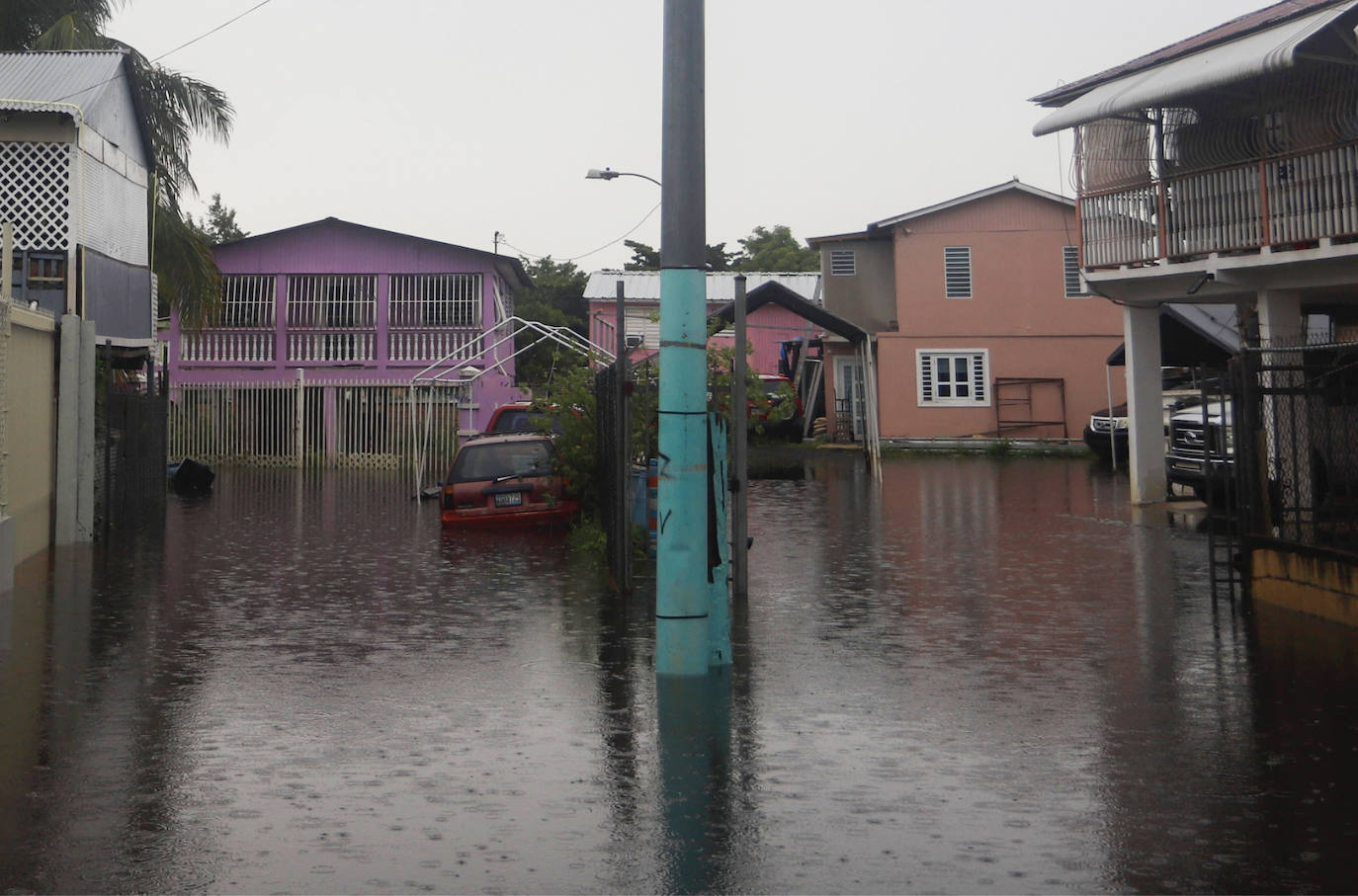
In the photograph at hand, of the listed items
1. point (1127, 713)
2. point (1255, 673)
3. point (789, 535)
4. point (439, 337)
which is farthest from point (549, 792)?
point (439, 337)

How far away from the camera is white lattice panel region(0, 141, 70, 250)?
1928 cm

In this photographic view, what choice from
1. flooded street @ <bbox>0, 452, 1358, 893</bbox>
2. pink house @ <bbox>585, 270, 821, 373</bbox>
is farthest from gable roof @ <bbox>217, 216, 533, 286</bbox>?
flooded street @ <bbox>0, 452, 1358, 893</bbox>

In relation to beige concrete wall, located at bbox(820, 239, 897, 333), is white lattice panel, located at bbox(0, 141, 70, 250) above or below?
below

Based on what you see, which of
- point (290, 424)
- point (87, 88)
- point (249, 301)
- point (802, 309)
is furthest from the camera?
point (249, 301)

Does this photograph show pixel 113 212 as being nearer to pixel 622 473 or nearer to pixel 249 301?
pixel 622 473

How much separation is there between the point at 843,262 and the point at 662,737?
3662 cm

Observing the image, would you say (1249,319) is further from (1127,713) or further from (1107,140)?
(1127,713)

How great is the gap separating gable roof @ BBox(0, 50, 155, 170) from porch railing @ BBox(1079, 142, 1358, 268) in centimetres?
1374

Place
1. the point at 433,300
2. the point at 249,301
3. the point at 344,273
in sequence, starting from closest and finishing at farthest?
the point at 433,300, the point at 344,273, the point at 249,301

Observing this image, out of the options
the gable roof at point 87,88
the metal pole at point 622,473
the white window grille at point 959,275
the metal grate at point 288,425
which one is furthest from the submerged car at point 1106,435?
the metal pole at point 622,473

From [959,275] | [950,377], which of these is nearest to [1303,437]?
[950,377]

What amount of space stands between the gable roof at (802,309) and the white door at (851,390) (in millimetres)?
3104

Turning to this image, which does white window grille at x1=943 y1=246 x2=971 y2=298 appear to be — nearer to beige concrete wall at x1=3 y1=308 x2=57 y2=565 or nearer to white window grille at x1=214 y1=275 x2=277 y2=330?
white window grille at x1=214 y1=275 x2=277 y2=330

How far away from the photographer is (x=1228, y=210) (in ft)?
61.6
